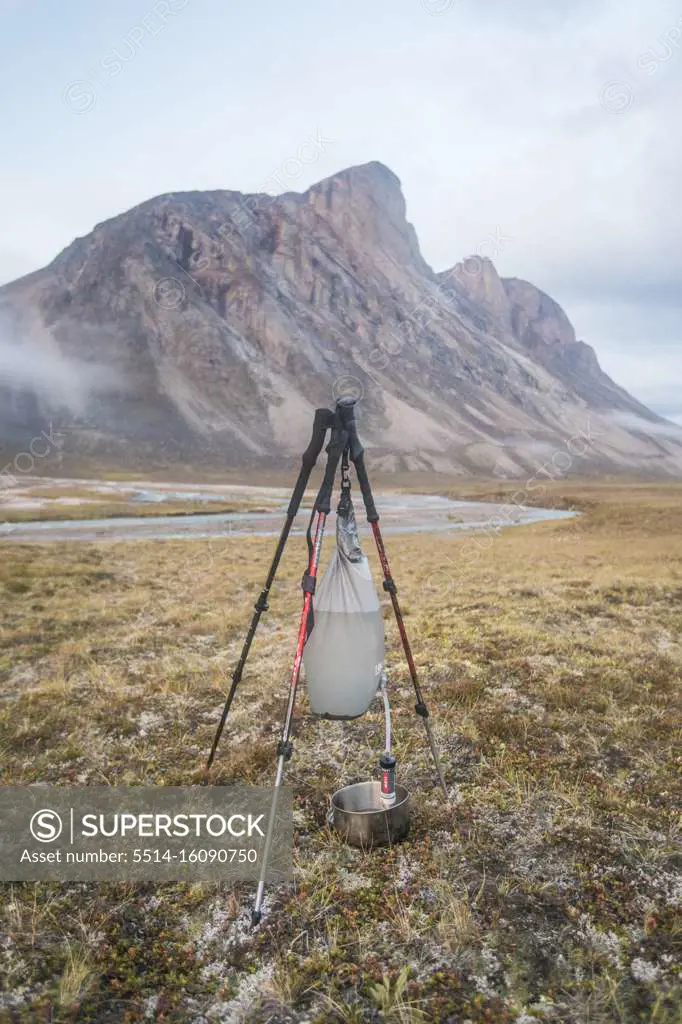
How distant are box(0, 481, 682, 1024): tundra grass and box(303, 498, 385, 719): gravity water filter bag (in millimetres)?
1460

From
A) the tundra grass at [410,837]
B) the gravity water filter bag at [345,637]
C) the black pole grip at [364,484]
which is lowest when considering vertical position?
the tundra grass at [410,837]

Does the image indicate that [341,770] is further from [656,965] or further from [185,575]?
[185,575]

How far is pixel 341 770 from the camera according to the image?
278 inches

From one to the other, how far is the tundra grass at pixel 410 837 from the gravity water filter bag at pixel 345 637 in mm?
1460

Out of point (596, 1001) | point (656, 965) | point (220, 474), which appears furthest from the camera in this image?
point (220, 474)

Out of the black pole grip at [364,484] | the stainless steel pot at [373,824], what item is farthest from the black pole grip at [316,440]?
the stainless steel pot at [373,824]

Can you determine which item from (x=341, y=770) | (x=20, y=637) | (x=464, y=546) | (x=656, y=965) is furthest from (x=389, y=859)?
(x=464, y=546)

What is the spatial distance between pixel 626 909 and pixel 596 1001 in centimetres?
102

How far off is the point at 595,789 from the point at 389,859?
2582mm

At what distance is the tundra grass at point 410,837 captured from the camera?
4.00 meters

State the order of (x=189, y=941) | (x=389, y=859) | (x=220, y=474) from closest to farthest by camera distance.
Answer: (x=189, y=941) → (x=389, y=859) → (x=220, y=474)

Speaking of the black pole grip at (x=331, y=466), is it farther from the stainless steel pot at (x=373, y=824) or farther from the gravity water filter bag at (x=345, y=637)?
the stainless steel pot at (x=373, y=824)

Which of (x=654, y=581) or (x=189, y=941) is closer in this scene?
(x=189, y=941)

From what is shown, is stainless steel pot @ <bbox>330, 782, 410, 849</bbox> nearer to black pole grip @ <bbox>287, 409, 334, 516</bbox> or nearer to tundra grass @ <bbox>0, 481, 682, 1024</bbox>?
tundra grass @ <bbox>0, 481, 682, 1024</bbox>
